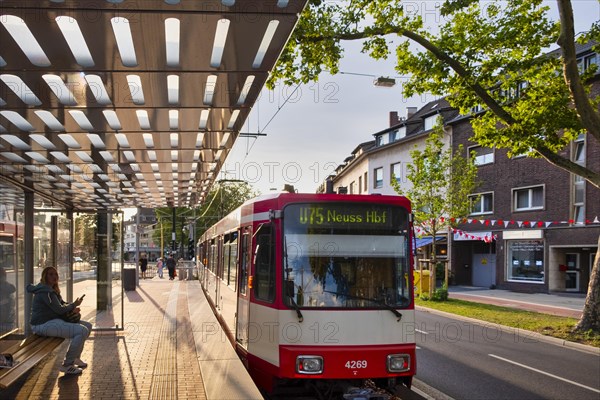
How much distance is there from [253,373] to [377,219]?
8.53 feet

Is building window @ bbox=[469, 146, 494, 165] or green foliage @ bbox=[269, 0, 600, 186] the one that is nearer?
green foliage @ bbox=[269, 0, 600, 186]

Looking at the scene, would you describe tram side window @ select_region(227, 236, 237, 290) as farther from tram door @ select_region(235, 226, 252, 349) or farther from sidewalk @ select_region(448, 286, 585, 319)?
sidewalk @ select_region(448, 286, 585, 319)

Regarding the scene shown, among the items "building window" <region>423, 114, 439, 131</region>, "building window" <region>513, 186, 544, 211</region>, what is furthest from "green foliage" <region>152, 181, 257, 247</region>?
"building window" <region>513, 186, 544, 211</region>

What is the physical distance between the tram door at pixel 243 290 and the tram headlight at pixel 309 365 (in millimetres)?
1306

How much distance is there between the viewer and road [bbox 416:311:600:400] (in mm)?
9117

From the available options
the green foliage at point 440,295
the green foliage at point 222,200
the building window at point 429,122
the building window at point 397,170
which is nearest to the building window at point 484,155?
the building window at point 429,122

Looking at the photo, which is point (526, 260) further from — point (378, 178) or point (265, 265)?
point (265, 265)

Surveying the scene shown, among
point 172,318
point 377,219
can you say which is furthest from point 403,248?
point 172,318

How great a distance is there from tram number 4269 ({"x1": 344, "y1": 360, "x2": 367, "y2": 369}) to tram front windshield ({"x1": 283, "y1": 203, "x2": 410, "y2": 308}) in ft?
2.12

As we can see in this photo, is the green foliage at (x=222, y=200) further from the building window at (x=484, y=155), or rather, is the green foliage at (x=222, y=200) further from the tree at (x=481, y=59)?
the tree at (x=481, y=59)

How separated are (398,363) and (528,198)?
90.0 feet

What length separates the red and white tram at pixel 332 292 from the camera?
7012 millimetres

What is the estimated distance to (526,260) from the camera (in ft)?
105

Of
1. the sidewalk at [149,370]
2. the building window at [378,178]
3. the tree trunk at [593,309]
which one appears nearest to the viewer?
the sidewalk at [149,370]
